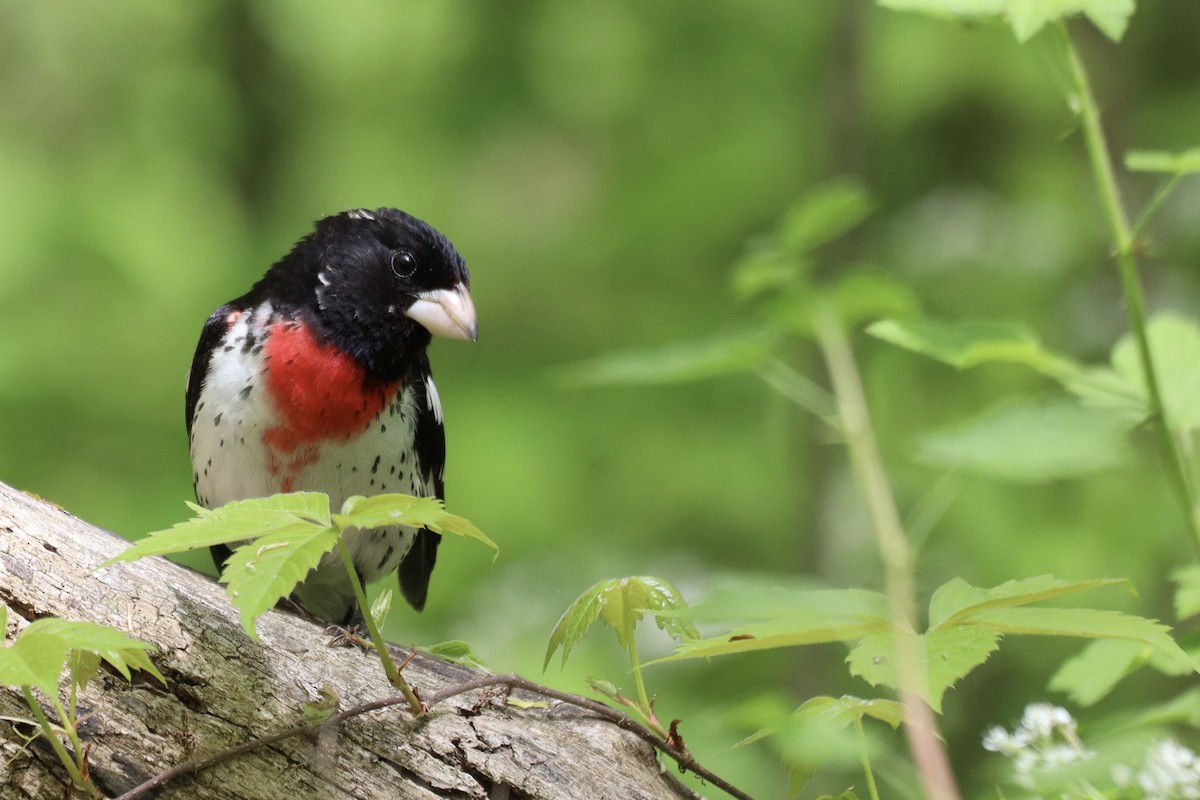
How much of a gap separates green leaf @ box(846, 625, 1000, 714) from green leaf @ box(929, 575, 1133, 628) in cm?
2

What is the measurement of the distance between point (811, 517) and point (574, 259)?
169 centimetres

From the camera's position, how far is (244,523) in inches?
45.3

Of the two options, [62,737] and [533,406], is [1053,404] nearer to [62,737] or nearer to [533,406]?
[62,737]

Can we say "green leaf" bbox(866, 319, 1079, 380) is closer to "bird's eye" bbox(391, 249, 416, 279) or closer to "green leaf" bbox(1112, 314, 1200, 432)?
"green leaf" bbox(1112, 314, 1200, 432)

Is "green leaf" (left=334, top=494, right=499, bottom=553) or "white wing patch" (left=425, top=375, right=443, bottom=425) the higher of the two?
"white wing patch" (left=425, top=375, right=443, bottom=425)

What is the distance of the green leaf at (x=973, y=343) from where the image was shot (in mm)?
1697

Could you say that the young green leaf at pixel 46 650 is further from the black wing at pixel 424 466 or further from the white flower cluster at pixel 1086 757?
the black wing at pixel 424 466

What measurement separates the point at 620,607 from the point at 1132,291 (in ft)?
2.78

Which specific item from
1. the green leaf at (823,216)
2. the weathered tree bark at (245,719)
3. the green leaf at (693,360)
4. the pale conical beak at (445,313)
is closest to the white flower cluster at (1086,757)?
the weathered tree bark at (245,719)

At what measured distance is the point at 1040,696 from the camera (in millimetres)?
4582

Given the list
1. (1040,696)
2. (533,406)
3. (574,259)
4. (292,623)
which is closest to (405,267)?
(292,623)

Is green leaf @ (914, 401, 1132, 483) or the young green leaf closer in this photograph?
the young green leaf

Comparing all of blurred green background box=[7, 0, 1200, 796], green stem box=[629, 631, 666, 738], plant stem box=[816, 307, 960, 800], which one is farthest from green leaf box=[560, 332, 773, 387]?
blurred green background box=[7, 0, 1200, 796]

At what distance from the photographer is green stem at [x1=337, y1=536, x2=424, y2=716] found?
122cm
